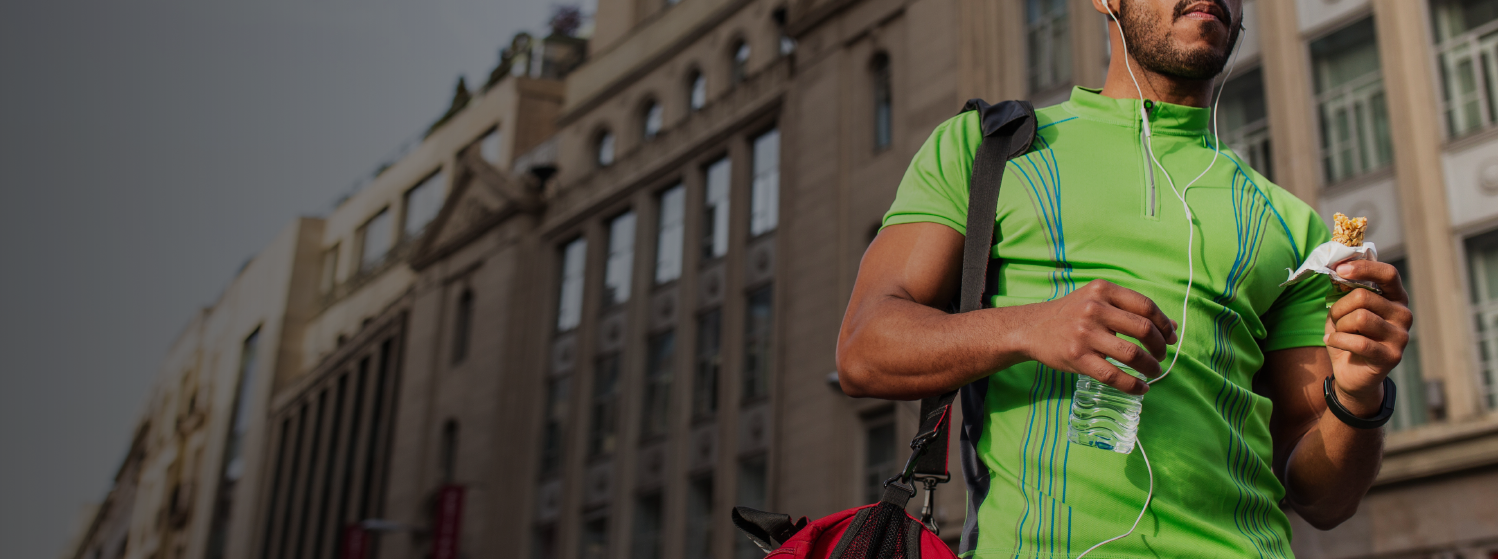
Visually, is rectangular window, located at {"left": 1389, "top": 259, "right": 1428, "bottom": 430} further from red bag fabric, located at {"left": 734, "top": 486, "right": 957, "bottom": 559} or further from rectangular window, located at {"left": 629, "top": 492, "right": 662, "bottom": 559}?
rectangular window, located at {"left": 629, "top": 492, "right": 662, "bottom": 559}

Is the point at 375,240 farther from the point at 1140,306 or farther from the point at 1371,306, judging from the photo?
the point at 1140,306

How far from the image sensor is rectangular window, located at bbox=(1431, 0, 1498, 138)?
53.5ft

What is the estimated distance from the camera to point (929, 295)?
89.1 inches

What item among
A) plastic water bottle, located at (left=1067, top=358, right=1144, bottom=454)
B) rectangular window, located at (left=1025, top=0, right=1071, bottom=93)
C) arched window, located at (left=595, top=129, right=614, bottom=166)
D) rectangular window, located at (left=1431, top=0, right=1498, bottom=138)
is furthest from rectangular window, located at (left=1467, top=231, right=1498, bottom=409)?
arched window, located at (left=595, top=129, right=614, bottom=166)

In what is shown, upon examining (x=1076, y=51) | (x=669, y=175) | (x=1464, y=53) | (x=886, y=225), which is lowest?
(x=886, y=225)

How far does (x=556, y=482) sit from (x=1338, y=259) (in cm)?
3292

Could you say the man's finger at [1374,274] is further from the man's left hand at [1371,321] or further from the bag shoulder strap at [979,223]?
the bag shoulder strap at [979,223]

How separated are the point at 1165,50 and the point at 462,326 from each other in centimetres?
3969

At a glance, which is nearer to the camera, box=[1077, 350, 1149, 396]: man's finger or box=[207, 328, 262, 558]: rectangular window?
box=[1077, 350, 1149, 396]: man's finger

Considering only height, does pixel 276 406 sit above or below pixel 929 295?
above

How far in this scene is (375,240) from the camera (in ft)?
173

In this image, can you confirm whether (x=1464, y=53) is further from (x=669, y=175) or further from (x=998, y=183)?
(x=669, y=175)

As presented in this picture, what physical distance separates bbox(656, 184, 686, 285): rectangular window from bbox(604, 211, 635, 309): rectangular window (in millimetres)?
776

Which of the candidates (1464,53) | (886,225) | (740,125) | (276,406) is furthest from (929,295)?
(276,406)
